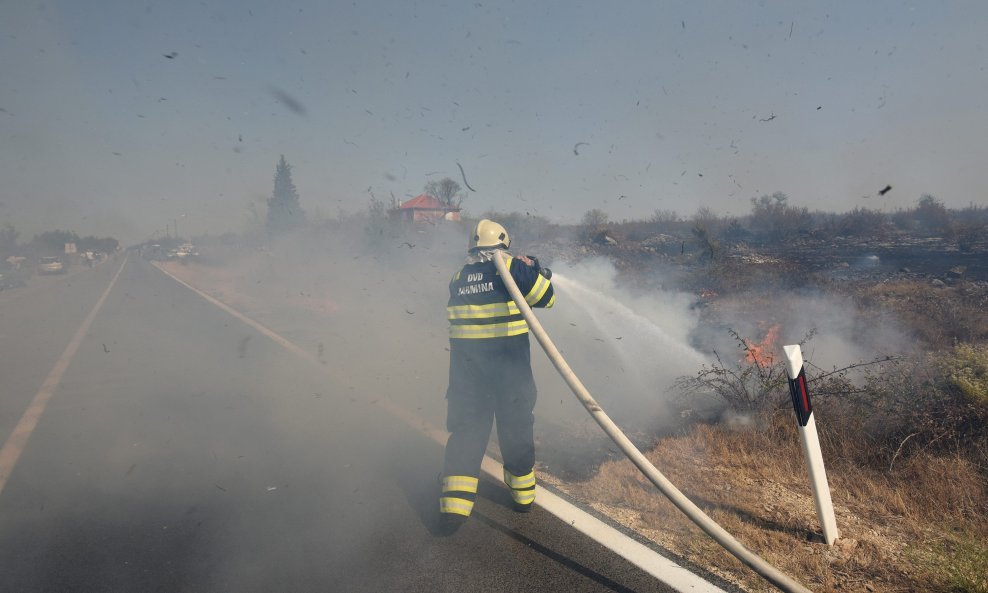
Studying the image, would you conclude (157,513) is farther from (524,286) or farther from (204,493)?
(524,286)

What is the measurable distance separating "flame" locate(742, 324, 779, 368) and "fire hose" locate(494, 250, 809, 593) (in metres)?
2.47

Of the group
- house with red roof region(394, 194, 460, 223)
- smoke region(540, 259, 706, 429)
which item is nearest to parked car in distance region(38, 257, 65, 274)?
house with red roof region(394, 194, 460, 223)


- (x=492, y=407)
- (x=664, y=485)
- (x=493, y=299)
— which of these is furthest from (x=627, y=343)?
(x=664, y=485)

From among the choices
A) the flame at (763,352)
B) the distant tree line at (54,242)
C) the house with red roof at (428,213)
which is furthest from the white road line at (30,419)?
the distant tree line at (54,242)

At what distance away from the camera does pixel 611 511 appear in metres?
3.24

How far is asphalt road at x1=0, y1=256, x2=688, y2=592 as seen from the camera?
8.75 ft

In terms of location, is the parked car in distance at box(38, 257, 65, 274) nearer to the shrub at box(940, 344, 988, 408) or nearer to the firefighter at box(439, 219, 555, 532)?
the firefighter at box(439, 219, 555, 532)

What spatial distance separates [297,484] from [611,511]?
227 cm

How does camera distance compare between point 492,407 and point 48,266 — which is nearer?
point 492,407

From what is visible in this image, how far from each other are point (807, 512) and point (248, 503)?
11.8ft

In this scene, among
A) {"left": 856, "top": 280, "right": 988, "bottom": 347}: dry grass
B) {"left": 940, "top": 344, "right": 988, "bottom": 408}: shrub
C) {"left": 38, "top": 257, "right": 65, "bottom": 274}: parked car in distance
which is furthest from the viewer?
{"left": 38, "top": 257, "right": 65, "bottom": 274}: parked car in distance

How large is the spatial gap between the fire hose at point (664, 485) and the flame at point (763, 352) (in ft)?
8.11

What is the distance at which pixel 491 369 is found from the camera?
342 cm

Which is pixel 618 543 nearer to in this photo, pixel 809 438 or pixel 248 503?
pixel 809 438
